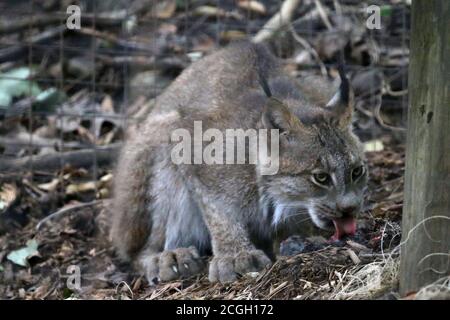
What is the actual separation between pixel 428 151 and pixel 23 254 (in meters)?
3.70

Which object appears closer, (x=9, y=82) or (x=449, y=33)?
(x=449, y=33)

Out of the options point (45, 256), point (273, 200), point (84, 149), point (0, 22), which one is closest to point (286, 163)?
point (273, 200)

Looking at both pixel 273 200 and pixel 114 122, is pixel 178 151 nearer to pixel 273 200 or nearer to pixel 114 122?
pixel 273 200

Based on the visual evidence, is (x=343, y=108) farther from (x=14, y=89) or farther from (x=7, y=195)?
(x=14, y=89)

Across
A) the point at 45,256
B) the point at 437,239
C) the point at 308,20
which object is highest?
the point at 308,20

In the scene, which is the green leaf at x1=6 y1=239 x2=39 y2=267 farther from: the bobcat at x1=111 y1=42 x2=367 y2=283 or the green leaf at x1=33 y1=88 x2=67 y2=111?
the green leaf at x1=33 y1=88 x2=67 y2=111

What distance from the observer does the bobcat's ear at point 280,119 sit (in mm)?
5462

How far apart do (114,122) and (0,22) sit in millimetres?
1645

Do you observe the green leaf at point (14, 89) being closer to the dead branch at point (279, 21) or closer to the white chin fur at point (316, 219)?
the dead branch at point (279, 21)

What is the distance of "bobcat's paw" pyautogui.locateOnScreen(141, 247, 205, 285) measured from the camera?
593 centimetres

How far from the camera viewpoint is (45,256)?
6906mm

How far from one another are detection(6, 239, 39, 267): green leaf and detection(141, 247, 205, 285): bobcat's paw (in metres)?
1.19

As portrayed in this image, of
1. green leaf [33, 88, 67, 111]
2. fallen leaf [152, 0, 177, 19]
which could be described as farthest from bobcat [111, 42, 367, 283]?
fallen leaf [152, 0, 177, 19]
